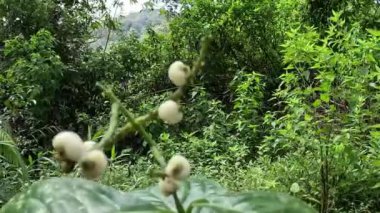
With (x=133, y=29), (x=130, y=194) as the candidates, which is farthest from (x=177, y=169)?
(x=133, y=29)

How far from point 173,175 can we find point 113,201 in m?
0.09

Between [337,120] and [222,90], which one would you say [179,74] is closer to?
[337,120]

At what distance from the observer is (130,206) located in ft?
1.54

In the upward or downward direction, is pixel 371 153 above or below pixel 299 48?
below

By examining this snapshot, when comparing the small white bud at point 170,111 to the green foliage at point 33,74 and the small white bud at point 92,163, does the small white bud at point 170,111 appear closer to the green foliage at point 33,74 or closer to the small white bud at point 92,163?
the small white bud at point 92,163

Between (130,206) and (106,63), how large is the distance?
3846mm

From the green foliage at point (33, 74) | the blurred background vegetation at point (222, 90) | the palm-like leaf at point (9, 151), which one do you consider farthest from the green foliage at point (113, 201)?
the green foliage at point (33, 74)

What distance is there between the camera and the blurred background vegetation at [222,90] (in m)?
2.10

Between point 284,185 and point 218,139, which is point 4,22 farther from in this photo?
point 284,185

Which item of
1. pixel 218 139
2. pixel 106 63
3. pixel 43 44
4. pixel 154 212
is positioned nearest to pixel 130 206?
pixel 154 212

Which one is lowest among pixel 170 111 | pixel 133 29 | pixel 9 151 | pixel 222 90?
pixel 9 151

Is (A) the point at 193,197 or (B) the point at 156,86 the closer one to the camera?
(A) the point at 193,197

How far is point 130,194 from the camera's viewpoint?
509mm

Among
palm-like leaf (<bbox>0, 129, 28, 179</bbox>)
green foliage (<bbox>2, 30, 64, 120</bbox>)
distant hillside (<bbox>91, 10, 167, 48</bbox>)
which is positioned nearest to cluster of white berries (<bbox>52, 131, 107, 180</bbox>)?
palm-like leaf (<bbox>0, 129, 28, 179</bbox>)
